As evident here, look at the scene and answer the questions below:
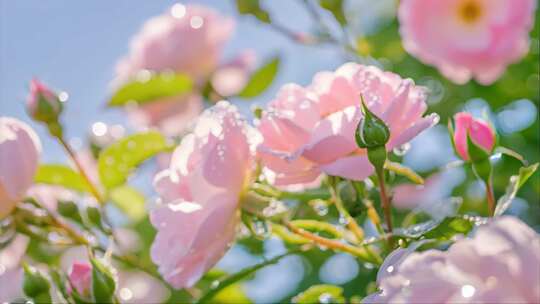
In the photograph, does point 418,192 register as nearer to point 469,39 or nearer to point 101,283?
point 469,39

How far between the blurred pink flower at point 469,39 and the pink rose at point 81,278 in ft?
2.60

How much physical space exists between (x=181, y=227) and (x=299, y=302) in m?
0.15

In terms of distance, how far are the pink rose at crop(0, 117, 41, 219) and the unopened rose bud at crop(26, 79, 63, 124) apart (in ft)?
0.42

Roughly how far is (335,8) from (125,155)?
34 cm

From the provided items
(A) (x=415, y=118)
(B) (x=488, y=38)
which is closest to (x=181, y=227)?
(A) (x=415, y=118)

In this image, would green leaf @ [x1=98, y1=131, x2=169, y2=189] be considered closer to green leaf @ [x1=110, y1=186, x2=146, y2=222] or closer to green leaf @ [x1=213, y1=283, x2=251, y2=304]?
green leaf @ [x1=213, y1=283, x2=251, y2=304]

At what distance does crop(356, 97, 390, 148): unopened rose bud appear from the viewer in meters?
0.66

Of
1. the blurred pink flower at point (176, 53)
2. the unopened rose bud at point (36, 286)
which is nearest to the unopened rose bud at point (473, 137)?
the unopened rose bud at point (36, 286)

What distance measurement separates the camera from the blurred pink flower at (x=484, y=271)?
0.49 meters

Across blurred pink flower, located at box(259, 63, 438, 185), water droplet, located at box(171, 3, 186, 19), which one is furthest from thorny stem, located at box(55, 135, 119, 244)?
water droplet, located at box(171, 3, 186, 19)

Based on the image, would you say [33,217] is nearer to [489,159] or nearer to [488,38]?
[489,159]

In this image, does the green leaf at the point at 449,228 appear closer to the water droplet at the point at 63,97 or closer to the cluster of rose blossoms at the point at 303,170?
the cluster of rose blossoms at the point at 303,170

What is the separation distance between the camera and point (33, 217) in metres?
0.94

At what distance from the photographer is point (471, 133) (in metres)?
0.74
